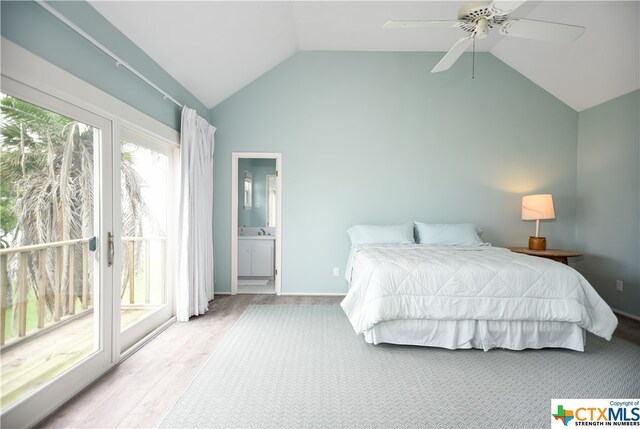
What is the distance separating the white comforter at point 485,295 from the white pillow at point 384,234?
3.80 ft

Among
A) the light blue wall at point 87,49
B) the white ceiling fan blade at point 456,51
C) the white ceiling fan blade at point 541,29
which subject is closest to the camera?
the light blue wall at point 87,49

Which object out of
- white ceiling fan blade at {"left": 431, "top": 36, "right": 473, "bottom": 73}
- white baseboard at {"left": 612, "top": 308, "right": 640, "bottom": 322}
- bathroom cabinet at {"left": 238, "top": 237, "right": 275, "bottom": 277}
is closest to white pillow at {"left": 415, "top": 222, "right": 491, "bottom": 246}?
white baseboard at {"left": 612, "top": 308, "right": 640, "bottom": 322}

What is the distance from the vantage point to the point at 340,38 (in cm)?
362

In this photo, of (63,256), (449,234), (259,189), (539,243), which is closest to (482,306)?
(449,234)

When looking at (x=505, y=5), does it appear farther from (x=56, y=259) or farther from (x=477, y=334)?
(x=56, y=259)

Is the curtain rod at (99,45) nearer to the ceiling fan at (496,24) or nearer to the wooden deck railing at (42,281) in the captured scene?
the wooden deck railing at (42,281)

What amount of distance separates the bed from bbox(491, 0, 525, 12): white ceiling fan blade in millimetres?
1768

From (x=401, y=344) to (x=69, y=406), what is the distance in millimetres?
2204

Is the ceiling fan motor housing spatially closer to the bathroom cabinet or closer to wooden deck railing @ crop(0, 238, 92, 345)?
wooden deck railing @ crop(0, 238, 92, 345)

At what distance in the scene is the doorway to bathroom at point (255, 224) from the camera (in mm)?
3932

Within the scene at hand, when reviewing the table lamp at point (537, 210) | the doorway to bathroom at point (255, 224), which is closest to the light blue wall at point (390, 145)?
the doorway to bathroom at point (255, 224)

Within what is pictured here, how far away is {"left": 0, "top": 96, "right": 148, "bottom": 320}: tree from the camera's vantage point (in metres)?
1.47

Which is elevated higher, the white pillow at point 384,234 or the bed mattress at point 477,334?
the white pillow at point 384,234

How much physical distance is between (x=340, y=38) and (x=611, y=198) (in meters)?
3.75
